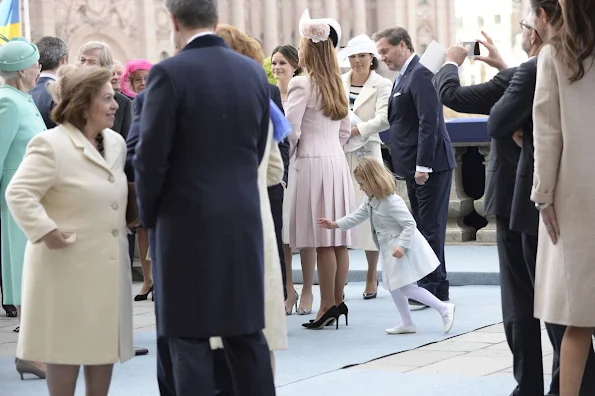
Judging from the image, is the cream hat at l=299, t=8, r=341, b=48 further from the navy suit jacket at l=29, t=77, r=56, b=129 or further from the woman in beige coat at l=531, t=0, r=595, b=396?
the woman in beige coat at l=531, t=0, r=595, b=396

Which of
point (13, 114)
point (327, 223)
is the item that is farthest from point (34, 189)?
point (327, 223)

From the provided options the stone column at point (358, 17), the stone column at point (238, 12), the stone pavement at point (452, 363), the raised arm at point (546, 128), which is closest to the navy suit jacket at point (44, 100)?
the stone pavement at point (452, 363)

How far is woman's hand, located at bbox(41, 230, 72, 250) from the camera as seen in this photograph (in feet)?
13.5

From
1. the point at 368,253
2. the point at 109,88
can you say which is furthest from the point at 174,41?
the point at 368,253

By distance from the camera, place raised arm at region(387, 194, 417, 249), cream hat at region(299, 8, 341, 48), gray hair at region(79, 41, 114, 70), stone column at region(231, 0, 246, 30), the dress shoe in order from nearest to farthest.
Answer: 1. the dress shoe
2. raised arm at region(387, 194, 417, 249)
3. cream hat at region(299, 8, 341, 48)
4. gray hair at region(79, 41, 114, 70)
5. stone column at region(231, 0, 246, 30)

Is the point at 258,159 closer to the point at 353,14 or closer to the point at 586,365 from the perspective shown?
the point at 586,365

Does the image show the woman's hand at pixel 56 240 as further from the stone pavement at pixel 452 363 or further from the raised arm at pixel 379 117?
the raised arm at pixel 379 117

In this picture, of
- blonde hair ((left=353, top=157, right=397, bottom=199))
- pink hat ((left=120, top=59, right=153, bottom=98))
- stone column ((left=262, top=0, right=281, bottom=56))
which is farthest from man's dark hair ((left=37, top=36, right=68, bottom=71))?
stone column ((left=262, top=0, right=281, bottom=56))

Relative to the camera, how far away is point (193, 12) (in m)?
3.92

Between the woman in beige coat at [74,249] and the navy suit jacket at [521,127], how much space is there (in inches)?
49.0

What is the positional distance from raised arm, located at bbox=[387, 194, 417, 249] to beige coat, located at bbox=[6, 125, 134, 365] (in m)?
2.61

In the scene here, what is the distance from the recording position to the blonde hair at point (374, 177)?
676cm

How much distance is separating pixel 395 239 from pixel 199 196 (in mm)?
3069

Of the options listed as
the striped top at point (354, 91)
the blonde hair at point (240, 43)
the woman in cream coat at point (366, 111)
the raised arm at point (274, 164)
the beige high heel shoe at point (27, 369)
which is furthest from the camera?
the striped top at point (354, 91)
